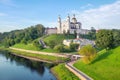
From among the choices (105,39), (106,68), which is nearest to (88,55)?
(105,39)

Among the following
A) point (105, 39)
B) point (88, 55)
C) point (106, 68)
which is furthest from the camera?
point (105, 39)

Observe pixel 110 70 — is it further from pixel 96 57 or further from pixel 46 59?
pixel 46 59

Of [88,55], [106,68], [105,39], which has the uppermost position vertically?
[105,39]

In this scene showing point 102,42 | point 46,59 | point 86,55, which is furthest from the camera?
point 46,59

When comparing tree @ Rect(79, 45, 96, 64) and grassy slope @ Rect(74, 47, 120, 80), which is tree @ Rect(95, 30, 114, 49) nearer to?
tree @ Rect(79, 45, 96, 64)

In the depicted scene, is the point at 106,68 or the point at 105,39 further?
the point at 105,39

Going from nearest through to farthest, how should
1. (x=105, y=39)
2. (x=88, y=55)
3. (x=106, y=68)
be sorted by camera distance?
(x=106, y=68) → (x=88, y=55) → (x=105, y=39)

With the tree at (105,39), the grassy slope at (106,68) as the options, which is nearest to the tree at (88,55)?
the grassy slope at (106,68)

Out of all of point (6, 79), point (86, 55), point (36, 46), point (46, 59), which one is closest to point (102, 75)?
point (86, 55)

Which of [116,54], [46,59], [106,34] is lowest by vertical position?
[46,59]

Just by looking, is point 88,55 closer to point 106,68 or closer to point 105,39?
point 105,39

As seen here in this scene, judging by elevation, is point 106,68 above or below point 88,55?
Answer: below
